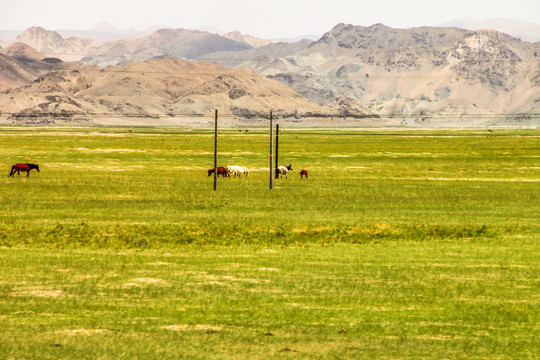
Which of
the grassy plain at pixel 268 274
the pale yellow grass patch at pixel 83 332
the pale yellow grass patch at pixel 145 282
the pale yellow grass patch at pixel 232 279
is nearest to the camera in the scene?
the grassy plain at pixel 268 274

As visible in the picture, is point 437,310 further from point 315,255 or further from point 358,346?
point 315,255

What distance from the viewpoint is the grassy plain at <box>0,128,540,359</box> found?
12828mm

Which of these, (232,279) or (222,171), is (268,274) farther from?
(222,171)

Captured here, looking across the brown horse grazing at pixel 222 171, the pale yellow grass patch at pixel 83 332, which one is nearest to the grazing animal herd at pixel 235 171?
the brown horse grazing at pixel 222 171

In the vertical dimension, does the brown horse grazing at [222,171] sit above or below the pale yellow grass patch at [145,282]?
below

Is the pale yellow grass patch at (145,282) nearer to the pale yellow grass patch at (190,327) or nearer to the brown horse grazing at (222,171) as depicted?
the pale yellow grass patch at (190,327)

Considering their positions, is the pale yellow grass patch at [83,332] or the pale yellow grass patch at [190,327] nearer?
the pale yellow grass patch at [83,332]

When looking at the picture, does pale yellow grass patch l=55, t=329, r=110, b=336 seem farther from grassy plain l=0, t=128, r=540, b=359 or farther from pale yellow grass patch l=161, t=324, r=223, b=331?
pale yellow grass patch l=161, t=324, r=223, b=331

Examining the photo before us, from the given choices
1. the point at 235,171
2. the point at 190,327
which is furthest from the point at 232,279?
the point at 235,171

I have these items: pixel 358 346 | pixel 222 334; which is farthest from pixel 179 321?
pixel 358 346

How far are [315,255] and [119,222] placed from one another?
11.3 m

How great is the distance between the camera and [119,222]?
103ft

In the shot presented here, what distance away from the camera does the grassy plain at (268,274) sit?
12828mm

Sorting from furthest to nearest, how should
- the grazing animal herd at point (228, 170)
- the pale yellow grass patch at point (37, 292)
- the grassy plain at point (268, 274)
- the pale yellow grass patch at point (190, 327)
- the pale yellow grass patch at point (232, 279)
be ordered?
the grazing animal herd at point (228, 170), the pale yellow grass patch at point (232, 279), the pale yellow grass patch at point (37, 292), the pale yellow grass patch at point (190, 327), the grassy plain at point (268, 274)
